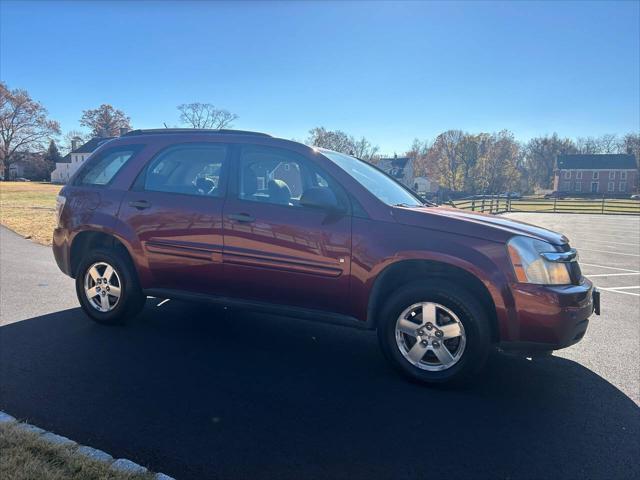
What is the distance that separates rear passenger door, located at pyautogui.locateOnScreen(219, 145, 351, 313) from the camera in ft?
11.9

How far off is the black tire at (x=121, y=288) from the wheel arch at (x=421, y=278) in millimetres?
2457

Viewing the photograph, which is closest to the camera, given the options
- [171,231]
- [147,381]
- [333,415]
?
[333,415]

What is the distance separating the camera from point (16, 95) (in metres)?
61.8

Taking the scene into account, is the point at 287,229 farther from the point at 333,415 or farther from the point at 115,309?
the point at 115,309

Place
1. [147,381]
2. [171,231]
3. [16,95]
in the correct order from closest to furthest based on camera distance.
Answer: [147,381] → [171,231] → [16,95]

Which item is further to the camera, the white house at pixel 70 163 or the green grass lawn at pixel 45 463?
the white house at pixel 70 163

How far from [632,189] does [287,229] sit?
96.7m

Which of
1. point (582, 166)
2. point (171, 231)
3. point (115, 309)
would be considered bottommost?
point (115, 309)

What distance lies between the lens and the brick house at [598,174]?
81188mm

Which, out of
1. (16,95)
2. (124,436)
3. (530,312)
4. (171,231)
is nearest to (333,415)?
(124,436)

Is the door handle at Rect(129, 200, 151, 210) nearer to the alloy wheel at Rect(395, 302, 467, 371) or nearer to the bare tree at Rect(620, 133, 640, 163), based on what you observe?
the alloy wheel at Rect(395, 302, 467, 371)

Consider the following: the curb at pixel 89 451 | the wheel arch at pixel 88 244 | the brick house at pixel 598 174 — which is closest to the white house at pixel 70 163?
the wheel arch at pixel 88 244

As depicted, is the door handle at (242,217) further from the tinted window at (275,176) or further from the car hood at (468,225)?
the car hood at (468,225)

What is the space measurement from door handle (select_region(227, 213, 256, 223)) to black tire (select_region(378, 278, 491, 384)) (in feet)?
4.44
